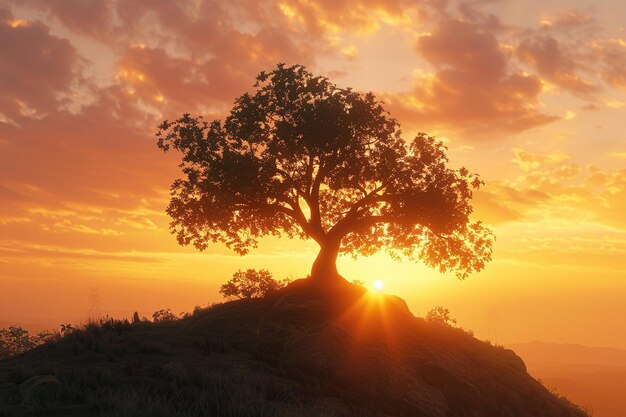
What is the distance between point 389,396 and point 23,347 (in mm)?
44360

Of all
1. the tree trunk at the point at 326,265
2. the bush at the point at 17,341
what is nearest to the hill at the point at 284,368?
the tree trunk at the point at 326,265

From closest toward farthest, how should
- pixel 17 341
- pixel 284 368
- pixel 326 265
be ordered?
pixel 284 368
pixel 326 265
pixel 17 341

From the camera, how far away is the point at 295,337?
2859 centimetres

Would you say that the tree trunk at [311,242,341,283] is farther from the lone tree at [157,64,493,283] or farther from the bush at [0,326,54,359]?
A: the bush at [0,326,54,359]

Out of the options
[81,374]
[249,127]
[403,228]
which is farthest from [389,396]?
[249,127]

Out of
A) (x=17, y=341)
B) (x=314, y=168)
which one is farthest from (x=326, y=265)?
(x=17, y=341)

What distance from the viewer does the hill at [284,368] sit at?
17.2m

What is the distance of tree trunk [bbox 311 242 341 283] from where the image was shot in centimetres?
3664

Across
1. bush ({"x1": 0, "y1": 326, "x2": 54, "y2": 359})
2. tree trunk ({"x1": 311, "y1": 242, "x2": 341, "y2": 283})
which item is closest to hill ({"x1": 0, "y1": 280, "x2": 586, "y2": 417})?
tree trunk ({"x1": 311, "y1": 242, "x2": 341, "y2": 283})

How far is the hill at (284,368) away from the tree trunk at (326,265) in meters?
1.09

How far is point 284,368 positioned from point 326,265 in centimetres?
1210

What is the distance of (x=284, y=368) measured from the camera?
999 inches

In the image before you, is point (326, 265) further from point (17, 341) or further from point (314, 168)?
point (17, 341)

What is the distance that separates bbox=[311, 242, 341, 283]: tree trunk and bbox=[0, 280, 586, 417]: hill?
43.0 inches
